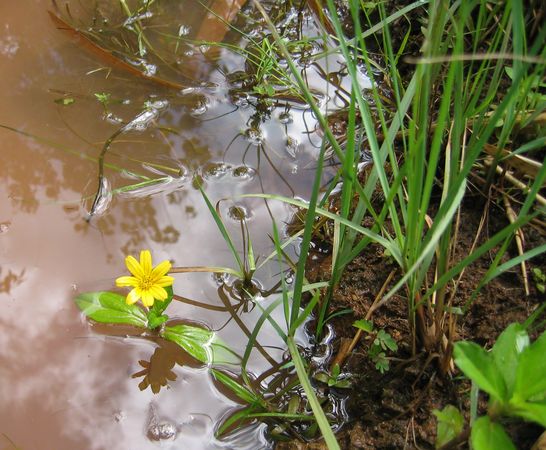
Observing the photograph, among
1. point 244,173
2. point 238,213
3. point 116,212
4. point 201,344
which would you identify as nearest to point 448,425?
point 201,344

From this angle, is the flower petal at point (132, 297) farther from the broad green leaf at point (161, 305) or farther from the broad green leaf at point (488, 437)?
the broad green leaf at point (488, 437)

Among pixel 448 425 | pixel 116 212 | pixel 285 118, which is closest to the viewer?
pixel 448 425

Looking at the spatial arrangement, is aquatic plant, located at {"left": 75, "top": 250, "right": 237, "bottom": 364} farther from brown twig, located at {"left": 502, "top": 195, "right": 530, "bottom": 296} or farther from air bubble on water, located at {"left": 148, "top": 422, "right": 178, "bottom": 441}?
brown twig, located at {"left": 502, "top": 195, "right": 530, "bottom": 296}

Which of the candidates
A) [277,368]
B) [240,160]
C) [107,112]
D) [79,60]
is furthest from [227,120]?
[277,368]

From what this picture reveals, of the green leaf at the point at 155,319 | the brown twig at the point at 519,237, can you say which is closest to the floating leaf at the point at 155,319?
the green leaf at the point at 155,319

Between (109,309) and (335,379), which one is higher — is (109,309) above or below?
above

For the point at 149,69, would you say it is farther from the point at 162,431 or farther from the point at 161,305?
the point at 162,431

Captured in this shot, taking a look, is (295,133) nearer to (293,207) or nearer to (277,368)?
(293,207)

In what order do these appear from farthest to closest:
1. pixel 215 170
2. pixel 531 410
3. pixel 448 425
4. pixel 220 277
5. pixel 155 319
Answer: pixel 215 170
pixel 220 277
pixel 155 319
pixel 448 425
pixel 531 410
